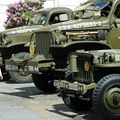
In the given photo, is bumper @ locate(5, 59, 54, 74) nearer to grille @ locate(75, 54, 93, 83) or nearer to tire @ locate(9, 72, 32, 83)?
grille @ locate(75, 54, 93, 83)

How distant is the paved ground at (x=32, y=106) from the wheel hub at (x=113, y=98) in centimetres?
84

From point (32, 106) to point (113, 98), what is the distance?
9.48 ft

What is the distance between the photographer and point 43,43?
12023 mm

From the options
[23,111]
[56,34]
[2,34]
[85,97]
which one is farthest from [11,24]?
[85,97]

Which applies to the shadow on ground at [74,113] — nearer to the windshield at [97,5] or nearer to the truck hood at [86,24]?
the truck hood at [86,24]

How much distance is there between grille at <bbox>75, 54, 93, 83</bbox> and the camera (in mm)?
8672

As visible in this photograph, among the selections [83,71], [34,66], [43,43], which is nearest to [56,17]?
[43,43]

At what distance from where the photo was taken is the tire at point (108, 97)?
26.9 feet

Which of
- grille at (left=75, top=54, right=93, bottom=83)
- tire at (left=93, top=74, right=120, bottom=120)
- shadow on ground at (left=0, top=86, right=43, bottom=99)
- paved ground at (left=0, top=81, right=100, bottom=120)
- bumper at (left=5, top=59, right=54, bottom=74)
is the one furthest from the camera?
shadow on ground at (left=0, top=86, right=43, bottom=99)

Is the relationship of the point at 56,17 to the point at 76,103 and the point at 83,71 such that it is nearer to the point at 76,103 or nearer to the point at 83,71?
the point at 76,103

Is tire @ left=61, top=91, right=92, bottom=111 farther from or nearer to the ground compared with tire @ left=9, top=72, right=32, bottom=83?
farther from the ground

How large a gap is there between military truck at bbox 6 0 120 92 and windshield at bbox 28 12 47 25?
259 cm

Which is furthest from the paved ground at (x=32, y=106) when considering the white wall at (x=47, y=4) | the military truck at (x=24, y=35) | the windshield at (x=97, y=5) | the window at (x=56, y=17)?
the white wall at (x=47, y=4)

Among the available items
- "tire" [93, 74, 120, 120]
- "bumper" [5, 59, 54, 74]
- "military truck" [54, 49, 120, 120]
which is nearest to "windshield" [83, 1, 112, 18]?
"bumper" [5, 59, 54, 74]
